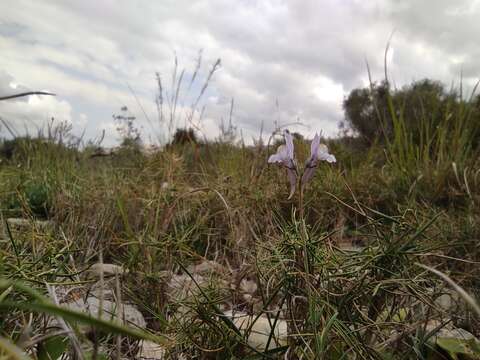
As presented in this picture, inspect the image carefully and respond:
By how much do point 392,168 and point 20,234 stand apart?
2976mm

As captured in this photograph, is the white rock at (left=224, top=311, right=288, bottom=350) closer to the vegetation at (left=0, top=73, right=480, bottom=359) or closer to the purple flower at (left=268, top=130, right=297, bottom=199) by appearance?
the vegetation at (left=0, top=73, right=480, bottom=359)

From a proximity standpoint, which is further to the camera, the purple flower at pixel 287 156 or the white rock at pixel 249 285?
the white rock at pixel 249 285

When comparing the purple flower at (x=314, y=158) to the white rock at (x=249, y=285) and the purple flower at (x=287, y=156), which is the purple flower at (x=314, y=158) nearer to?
the purple flower at (x=287, y=156)

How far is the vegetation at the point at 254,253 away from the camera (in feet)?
3.31

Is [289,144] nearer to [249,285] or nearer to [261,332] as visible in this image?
[261,332]

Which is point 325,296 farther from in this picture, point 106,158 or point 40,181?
point 106,158

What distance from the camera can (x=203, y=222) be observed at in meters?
2.44

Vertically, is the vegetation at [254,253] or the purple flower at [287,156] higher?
the purple flower at [287,156]

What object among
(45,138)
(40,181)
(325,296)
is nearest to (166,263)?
(325,296)

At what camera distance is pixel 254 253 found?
135 cm

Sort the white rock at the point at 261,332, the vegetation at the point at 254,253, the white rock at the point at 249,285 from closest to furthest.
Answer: the vegetation at the point at 254,253
the white rock at the point at 261,332
the white rock at the point at 249,285

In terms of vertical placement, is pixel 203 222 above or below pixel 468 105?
below

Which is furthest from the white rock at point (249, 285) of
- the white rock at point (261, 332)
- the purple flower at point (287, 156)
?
the purple flower at point (287, 156)

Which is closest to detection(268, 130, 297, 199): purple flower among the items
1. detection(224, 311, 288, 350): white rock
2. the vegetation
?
the vegetation
